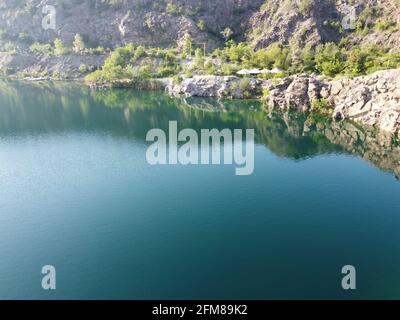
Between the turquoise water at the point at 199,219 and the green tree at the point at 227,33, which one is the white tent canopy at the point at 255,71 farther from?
the green tree at the point at 227,33

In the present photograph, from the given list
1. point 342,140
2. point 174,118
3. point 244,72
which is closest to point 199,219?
point 342,140

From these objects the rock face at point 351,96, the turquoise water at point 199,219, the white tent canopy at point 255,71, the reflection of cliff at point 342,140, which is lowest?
the turquoise water at point 199,219

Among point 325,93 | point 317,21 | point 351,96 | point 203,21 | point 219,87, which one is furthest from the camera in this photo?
point 203,21

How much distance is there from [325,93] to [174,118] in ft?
100

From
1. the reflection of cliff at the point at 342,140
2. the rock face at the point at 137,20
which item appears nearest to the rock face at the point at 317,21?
the rock face at the point at 137,20

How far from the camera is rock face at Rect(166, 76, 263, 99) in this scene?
9112 cm

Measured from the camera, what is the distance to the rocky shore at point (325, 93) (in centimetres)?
6438

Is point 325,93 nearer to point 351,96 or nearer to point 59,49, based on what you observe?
point 351,96

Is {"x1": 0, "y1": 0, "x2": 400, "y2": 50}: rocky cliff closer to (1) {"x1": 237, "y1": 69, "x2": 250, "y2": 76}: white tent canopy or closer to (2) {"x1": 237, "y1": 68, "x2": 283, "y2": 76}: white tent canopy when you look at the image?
(2) {"x1": 237, "y1": 68, "x2": 283, "y2": 76}: white tent canopy

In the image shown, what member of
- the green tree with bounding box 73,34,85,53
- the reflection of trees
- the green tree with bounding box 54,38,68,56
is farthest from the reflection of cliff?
the green tree with bounding box 54,38,68,56

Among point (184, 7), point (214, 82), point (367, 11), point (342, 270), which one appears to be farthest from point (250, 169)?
point (184, 7)

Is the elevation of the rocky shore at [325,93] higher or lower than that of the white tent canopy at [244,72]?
lower

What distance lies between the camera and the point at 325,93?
7606 cm

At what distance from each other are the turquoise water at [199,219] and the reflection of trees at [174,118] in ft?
2.05
